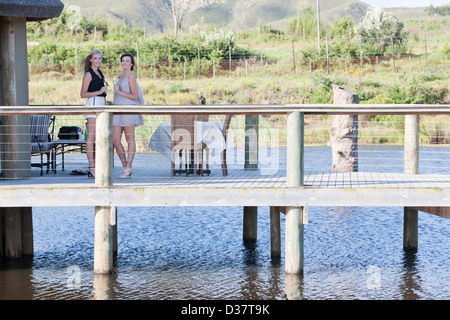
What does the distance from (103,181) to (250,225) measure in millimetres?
3889

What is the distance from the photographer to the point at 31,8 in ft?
31.6

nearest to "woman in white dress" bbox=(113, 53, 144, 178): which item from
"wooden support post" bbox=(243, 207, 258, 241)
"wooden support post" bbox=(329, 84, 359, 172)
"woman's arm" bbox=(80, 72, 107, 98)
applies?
"woman's arm" bbox=(80, 72, 107, 98)

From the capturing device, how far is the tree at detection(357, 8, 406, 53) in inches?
1891

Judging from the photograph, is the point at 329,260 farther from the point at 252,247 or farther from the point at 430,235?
the point at 430,235

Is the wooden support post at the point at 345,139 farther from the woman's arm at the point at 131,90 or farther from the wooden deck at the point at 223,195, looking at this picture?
the woman's arm at the point at 131,90

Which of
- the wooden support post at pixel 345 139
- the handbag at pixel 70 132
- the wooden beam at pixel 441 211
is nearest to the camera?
the wooden beam at pixel 441 211

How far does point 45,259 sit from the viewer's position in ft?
35.0

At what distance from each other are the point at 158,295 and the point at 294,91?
27369 millimetres

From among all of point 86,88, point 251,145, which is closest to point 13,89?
point 86,88

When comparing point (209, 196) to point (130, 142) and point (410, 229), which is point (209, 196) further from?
point (410, 229)

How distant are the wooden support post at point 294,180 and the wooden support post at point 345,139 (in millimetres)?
5015

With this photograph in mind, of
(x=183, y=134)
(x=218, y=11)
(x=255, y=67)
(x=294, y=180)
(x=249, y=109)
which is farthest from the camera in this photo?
(x=218, y=11)

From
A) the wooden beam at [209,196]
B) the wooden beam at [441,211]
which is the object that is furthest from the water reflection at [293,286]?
the wooden beam at [441,211]

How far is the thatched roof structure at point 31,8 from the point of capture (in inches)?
368
